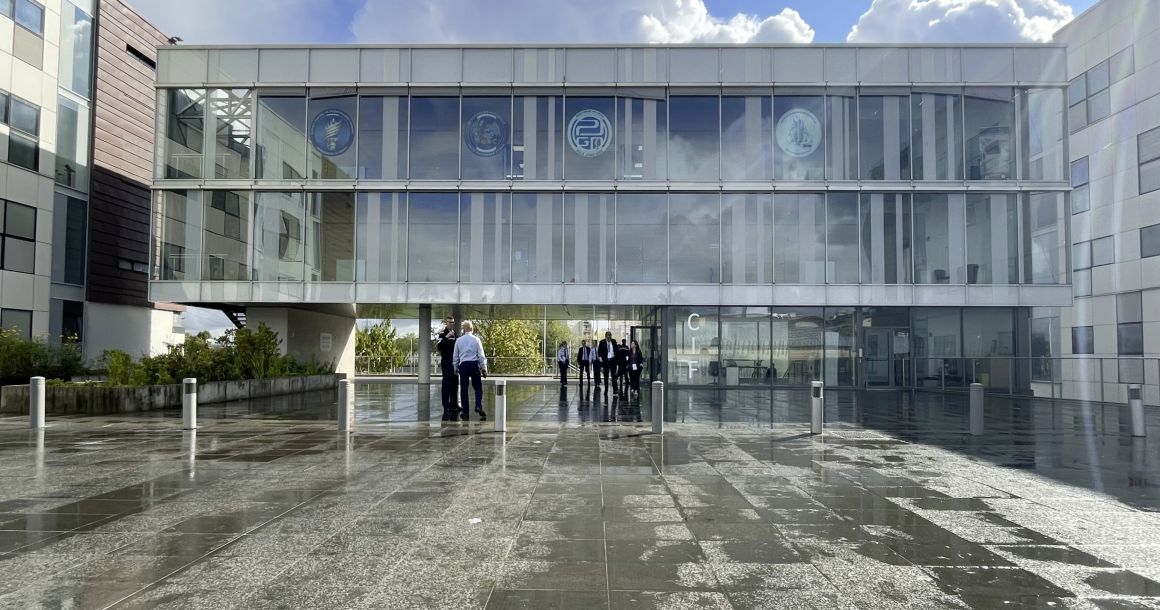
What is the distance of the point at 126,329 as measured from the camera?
3097 cm

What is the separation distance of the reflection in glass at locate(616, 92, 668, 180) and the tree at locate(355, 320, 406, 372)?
2460 cm

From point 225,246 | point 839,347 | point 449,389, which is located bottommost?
point 449,389

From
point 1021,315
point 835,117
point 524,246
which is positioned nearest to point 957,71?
point 835,117

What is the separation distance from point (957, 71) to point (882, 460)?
791 inches

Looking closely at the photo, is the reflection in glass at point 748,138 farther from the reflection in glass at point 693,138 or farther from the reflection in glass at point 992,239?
the reflection in glass at point 992,239

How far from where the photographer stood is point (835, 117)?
80.6ft

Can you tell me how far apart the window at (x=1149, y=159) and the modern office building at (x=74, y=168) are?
3812 centimetres

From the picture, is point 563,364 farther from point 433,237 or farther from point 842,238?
point 842,238

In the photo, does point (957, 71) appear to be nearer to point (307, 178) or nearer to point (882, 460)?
point (882, 460)

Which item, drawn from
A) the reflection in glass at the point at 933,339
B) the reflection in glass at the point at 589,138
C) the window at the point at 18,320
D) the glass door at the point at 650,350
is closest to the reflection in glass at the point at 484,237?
the reflection in glass at the point at 589,138

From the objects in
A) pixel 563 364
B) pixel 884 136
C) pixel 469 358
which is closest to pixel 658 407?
pixel 469 358

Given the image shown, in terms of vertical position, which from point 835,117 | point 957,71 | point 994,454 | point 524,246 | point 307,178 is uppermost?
point 957,71

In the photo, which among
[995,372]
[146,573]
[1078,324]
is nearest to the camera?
[146,573]

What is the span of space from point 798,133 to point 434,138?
1334cm
